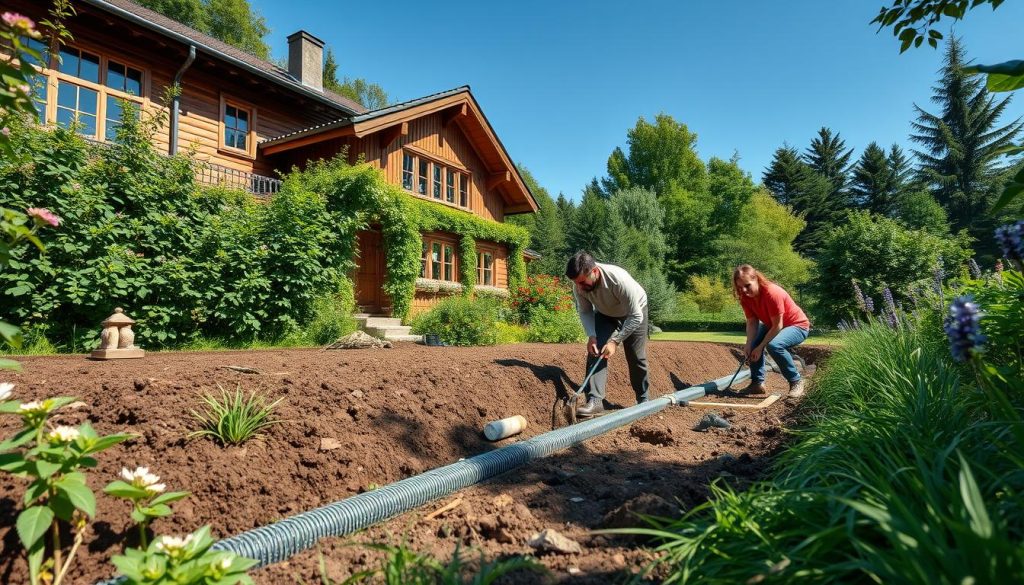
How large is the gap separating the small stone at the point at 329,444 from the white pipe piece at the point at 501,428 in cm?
111

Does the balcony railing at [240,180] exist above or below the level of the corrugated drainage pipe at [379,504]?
above

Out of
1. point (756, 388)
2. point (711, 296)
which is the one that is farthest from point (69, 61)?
point (711, 296)

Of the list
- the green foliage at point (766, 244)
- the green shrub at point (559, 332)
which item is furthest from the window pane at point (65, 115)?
the green foliage at point (766, 244)

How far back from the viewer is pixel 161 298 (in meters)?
6.09

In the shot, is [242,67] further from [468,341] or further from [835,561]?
[835,561]

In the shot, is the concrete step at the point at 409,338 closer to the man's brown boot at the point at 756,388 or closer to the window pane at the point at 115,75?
the man's brown boot at the point at 756,388

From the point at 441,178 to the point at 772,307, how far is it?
1095 cm

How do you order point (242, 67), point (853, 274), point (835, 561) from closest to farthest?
point (835, 561)
point (242, 67)
point (853, 274)

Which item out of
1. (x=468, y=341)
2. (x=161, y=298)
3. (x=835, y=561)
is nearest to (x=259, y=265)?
(x=161, y=298)

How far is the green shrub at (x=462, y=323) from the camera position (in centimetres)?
861

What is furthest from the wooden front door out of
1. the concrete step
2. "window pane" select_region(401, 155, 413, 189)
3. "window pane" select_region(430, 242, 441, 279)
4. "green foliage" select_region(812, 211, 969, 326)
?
"green foliage" select_region(812, 211, 969, 326)

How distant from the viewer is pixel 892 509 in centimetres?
115

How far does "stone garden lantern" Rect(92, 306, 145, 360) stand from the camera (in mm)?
4266

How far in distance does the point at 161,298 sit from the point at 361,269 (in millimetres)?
5812
